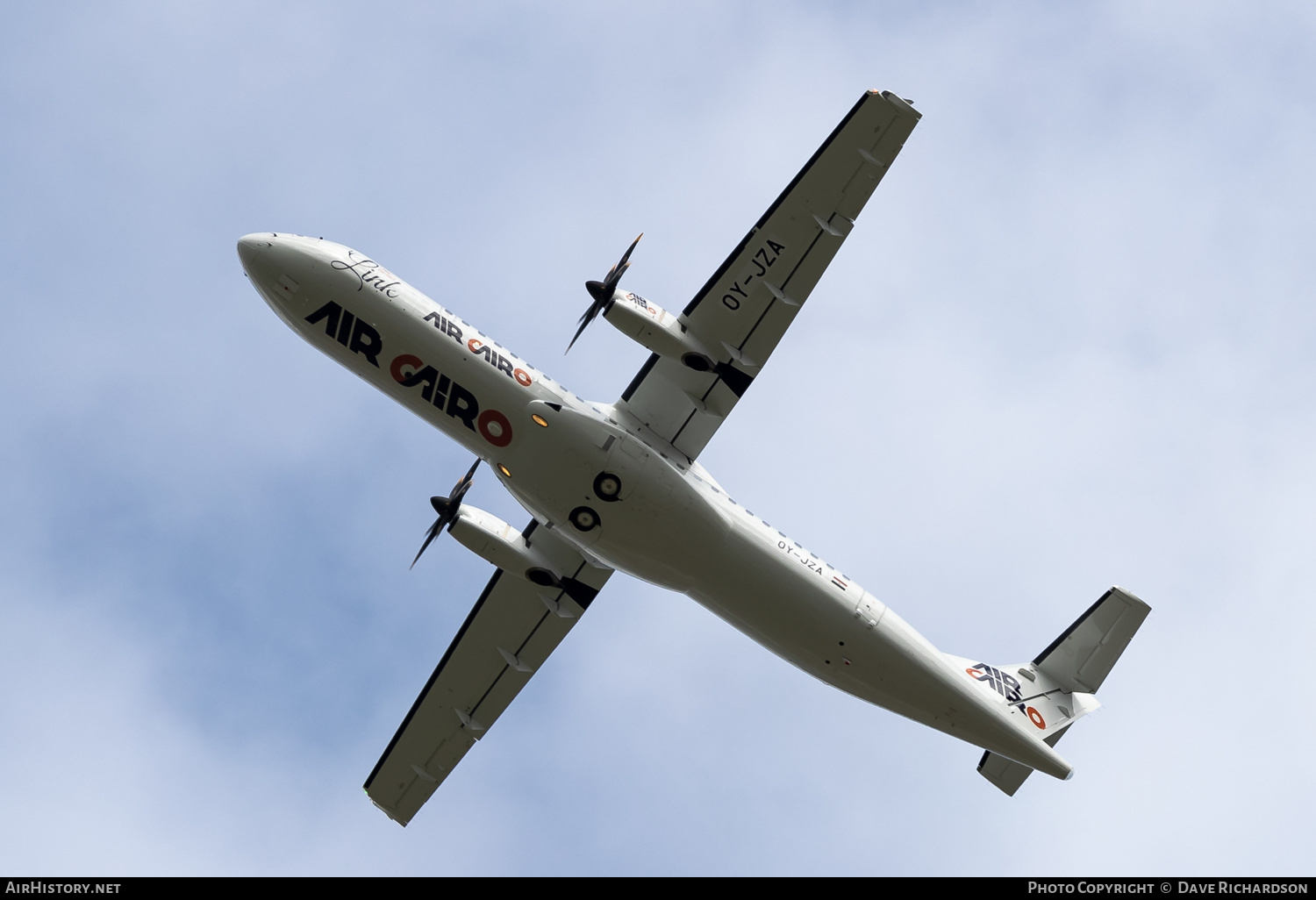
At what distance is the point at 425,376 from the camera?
2617cm

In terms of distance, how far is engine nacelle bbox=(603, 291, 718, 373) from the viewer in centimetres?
2567

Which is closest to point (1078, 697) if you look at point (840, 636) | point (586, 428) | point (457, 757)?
point (840, 636)

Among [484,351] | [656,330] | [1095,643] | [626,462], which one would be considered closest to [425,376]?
[484,351]

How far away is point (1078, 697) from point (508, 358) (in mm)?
16564

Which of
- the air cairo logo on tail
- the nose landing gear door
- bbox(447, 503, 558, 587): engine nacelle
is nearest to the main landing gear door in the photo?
bbox(447, 503, 558, 587): engine nacelle

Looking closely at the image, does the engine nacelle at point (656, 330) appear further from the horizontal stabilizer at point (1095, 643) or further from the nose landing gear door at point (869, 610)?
the horizontal stabilizer at point (1095, 643)

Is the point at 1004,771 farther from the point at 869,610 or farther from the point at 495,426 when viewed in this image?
the point at 495,426

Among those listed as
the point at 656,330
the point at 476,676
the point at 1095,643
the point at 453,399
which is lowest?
the point at 476,676

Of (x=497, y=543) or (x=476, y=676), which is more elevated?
(x=497, y=543)

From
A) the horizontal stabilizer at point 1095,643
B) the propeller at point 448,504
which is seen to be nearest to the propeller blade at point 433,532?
the propeller at point 448,504

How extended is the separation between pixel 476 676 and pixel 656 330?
11.4 metres

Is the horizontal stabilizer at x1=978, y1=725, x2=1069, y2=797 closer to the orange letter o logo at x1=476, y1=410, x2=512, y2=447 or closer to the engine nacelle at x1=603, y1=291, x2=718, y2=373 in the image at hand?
the engine nacelle at x1=603, y1=291, x2=718, y2=373
